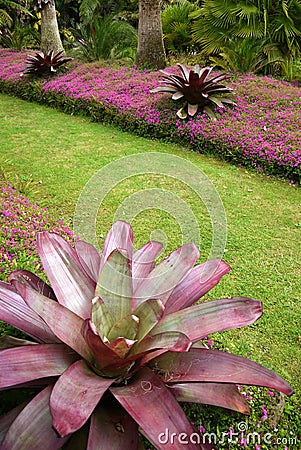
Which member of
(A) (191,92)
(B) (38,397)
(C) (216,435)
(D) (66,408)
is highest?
(A) (191,92)

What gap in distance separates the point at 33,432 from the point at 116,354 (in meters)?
0.34

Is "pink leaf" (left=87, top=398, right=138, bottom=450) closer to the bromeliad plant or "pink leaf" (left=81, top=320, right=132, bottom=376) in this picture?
the bromeliad plant

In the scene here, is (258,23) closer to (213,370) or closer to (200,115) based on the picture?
(200,115)

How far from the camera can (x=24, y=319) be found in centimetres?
169

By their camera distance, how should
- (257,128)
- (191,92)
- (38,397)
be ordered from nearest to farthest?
(38,397)
(257,128)
(191,92)

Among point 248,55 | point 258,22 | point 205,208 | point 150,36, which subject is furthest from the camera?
point 150,36

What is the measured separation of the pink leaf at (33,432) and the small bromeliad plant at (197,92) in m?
5.34

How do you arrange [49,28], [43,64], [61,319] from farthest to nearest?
[49,28], [43,64], [61,319]

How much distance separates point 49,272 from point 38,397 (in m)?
0.51

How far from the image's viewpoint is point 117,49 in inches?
396

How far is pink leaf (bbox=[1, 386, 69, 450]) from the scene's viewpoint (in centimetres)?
129

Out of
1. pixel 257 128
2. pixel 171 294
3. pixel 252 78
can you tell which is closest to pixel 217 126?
pixel 257 128

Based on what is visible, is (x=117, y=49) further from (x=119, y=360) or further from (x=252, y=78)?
(x=119, y=360)

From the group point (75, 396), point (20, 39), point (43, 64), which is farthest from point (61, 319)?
point (20, 39)
